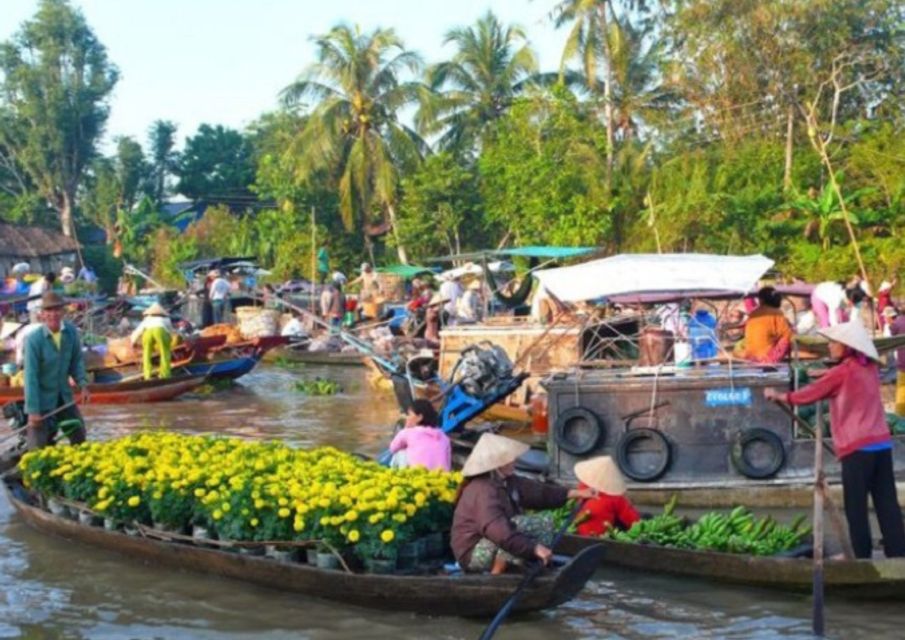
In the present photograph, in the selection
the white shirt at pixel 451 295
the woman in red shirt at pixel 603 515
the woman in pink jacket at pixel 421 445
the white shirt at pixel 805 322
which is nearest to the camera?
the woman in red shirt at pixel 603 515

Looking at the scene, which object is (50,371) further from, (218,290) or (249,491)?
(218,290)

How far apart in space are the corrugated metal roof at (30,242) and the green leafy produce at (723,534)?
33.9 m

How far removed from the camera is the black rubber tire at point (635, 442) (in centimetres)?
980

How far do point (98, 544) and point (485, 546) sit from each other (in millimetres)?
3076

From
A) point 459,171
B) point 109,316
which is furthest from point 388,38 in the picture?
point 109,316

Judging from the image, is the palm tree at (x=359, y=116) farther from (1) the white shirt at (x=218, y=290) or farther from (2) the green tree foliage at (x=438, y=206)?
(1) the white shirt at (x=218, y=290)

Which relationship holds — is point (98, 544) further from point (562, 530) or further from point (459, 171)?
point (459, 171)

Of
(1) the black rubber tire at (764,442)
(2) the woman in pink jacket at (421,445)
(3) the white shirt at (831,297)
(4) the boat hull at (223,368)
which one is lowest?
(1) the black rubber tire at (764,442)

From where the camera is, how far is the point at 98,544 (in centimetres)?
830

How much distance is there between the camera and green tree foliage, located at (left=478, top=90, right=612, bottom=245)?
29469 millimetres

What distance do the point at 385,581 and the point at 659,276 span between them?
15.1 feet

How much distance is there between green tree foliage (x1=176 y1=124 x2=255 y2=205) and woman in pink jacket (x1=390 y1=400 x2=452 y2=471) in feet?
146

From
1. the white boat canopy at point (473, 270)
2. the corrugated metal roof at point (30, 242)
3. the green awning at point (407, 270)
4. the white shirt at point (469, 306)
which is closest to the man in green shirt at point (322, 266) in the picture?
the green awning at point (407, 270)

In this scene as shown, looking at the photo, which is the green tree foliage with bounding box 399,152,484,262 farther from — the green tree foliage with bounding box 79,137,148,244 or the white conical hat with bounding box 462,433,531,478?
the white conical hat with bounding box 462,433,531,478
